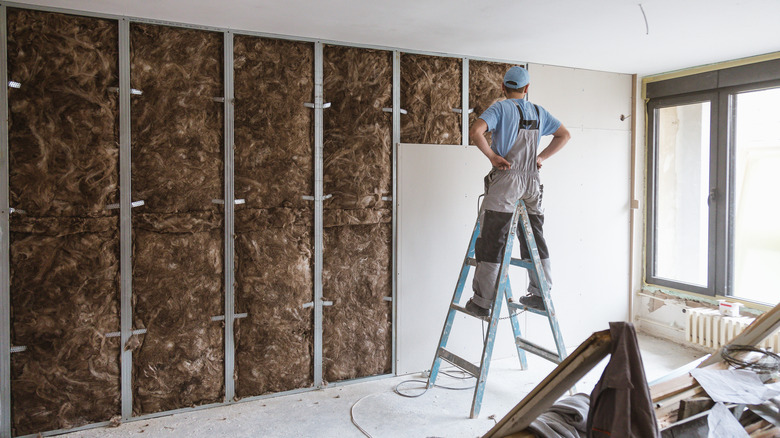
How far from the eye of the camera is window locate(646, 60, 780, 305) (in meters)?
3.96

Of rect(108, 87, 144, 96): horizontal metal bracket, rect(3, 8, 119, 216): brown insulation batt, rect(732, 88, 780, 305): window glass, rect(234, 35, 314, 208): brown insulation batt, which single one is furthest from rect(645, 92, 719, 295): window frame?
rect(3, 8, 119, 216): brown insulation batt

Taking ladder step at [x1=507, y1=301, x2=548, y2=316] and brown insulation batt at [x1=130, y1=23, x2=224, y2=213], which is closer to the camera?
→ brown insulation batt at [x1=130, y1=23, x2=224, y2=213]

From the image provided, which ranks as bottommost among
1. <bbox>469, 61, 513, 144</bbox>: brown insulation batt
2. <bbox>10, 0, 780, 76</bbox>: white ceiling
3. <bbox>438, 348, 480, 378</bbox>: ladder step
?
<bbox>438, 348, 480, 378</bbox>: ladder step

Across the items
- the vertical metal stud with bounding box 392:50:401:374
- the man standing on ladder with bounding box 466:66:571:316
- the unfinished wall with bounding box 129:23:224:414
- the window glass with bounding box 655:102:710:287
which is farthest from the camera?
the window glass with bounding box 655:102:710:287

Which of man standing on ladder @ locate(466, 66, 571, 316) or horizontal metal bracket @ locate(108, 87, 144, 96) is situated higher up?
horizontal metal bracket @ locate(108, 87, 144, 96)

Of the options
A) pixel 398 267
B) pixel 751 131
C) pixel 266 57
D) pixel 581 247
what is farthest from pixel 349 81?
pixel 751 131

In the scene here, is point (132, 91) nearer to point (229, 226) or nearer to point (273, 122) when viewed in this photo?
point (273, 122)

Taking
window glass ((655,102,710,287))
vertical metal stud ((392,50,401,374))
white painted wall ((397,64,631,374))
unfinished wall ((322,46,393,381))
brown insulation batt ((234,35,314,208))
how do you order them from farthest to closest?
window glass ((655,102,710,287)) < white painted wall ((397,64,631,374)) < vertical metal stud ((392,50,401,374)) < unfinished wall ((322,46,393,381)) < brown insulation batt ((234,35,314,208))

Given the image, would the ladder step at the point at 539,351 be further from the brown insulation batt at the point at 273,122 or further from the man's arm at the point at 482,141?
the brown insulation batt at the point at 273,122

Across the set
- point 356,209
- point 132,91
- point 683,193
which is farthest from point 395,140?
point 683,193

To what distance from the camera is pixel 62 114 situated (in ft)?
9.23

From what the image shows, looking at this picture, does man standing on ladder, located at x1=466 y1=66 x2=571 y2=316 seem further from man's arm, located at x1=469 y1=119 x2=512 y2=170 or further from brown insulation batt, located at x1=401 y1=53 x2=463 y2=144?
brown insulation batt, located at x1=401 y1=53 x2=463 y2=144

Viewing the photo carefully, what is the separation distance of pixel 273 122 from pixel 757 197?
12.4 feet

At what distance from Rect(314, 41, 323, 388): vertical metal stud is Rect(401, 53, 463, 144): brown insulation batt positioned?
0.61 meters
